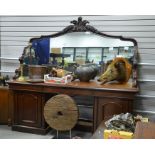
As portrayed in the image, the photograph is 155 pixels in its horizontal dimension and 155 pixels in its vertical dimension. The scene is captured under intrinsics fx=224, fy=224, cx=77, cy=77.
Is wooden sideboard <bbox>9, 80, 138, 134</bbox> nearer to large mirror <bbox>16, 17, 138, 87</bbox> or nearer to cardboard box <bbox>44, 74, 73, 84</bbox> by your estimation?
cardboard box <bbox>44, 74, 73, 84</bbox>

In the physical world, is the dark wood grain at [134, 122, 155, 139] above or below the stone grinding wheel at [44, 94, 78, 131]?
above

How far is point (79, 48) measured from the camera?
3.58 m

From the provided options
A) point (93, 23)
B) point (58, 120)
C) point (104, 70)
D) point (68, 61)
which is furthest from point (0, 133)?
point (93, 23)

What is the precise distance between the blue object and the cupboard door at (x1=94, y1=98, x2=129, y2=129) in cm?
124

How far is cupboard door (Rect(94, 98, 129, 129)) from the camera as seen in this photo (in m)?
2.91

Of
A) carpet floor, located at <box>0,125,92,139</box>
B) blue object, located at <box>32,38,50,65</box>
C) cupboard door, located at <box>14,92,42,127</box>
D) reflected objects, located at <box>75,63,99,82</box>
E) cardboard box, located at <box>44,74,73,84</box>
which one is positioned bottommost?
carpet floor, located at <box>0,125,92,139</box>

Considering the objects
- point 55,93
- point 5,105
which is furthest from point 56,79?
point 5,105

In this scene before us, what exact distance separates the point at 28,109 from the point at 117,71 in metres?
1.43

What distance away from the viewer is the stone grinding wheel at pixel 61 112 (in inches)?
117

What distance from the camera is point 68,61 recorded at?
3.64 metres

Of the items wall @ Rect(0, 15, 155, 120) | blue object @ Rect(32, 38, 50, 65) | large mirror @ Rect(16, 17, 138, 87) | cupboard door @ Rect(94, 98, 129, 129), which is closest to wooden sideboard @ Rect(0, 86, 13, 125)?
large mirror @ Rect(16, 17, 138, 87)

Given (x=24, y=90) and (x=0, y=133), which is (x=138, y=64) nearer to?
(x=24, y=90)

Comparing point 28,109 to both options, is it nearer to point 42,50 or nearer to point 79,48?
point 42,50

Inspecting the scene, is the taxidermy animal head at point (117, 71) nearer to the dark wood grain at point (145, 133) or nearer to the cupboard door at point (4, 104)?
the cupboard door at point (4, 104)
